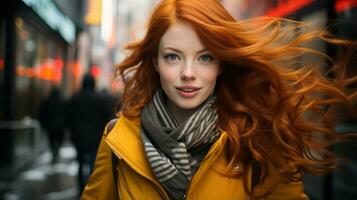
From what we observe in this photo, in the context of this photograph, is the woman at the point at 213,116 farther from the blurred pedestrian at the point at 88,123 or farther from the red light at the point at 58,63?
the red light at the point at 58,63

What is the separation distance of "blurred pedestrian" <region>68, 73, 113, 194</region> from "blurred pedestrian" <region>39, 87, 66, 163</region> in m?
4.78

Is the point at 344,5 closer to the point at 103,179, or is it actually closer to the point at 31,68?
the point at 103,179

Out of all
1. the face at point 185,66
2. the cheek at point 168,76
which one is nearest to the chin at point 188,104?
the face at point 185,66

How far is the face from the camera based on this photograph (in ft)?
7.63

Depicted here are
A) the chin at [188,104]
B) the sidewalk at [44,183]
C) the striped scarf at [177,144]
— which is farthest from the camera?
the sidewalk at [44,183]

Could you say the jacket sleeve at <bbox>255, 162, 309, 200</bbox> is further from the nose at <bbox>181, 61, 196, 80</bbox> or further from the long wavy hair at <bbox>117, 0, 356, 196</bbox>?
the nose at <bbox>181, 61, 196, 80</bbox>

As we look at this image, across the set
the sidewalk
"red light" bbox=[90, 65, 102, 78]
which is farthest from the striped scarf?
"red light" bbox=[90, 65, 102, 78]

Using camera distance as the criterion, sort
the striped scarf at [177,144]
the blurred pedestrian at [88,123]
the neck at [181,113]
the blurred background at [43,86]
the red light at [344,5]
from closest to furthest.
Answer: the striped scarf at [177,144]
the neck at [181,113]
the red light at [344,5]
the blurred background at [43,86]
the blurred pedestrian at [88,123]

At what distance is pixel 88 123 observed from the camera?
766 cm

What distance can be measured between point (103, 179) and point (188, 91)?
0.58 meters

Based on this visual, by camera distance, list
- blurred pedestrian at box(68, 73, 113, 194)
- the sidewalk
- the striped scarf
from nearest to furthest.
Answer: the striped scarf → blurred pedestrian at box(68, 73, 113, 194) → the sidewalk

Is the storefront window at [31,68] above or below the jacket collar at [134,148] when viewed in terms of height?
below

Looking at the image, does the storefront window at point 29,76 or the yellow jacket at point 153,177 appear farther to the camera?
the storefront window at point 29,76

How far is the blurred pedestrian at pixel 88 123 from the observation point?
7621 mm
